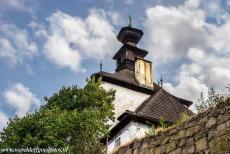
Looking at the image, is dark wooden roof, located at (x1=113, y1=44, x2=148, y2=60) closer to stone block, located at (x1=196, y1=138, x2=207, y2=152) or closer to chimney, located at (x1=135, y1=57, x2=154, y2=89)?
chimney, located at (x1=135, y1=57, x2=154, y2=89)

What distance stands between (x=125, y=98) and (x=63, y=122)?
36.5 feet

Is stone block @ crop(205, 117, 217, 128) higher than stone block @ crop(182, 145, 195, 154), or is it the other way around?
stone block @ crop(205, 117, 217, 128)

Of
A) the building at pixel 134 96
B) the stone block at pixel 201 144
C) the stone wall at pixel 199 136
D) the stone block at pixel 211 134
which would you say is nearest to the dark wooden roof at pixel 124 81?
the building at pixel 134 96

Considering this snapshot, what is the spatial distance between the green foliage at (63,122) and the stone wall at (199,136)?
7878 mm

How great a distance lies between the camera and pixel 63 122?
64.6ft

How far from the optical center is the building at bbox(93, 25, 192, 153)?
2369 centimetres

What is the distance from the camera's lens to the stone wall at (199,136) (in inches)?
290

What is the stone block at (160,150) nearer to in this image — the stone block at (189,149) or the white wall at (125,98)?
the stone block at (189,149)

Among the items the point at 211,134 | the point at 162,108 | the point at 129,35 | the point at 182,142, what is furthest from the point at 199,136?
the point at 129,35

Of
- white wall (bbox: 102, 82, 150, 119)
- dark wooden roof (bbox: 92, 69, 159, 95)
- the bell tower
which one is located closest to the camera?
white wall (bbox: 102, 82, 150, 119)

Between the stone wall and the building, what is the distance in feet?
35.4

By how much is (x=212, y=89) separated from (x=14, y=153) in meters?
13.6

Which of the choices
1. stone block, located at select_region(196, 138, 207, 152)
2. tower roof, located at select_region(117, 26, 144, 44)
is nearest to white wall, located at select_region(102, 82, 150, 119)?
tower roof, located at select_region(117, 26, 144, 44)

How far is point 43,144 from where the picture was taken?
19984 mm
